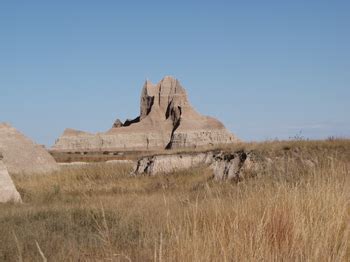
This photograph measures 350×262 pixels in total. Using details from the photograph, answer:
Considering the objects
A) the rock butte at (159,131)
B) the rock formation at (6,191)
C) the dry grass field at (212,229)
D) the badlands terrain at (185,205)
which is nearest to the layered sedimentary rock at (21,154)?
the badlands terrain at (185,205)

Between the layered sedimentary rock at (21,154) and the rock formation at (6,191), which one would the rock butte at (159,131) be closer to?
the layered sedimentary rock at (21,154)

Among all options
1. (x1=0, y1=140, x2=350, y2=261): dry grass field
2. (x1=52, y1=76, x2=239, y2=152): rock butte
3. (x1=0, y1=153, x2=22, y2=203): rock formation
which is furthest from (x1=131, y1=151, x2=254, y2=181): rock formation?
(x1=52, y1=76, x2=239, y2=152): rock butte

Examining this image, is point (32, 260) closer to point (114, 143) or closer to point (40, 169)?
point (40, 169)

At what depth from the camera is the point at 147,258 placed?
211 inches

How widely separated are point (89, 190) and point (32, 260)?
12834mm

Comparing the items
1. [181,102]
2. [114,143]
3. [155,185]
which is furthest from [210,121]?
[155,185]

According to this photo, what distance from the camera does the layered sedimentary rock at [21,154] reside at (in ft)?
90.2

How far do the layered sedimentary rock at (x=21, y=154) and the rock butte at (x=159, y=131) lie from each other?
253ft

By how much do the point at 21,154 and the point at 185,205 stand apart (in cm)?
2100

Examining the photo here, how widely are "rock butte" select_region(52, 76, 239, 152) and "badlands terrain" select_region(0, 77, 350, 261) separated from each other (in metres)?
81.3

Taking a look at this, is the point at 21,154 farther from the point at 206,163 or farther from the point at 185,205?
the point at 185,205

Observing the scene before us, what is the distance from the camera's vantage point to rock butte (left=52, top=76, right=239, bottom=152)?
11038cm

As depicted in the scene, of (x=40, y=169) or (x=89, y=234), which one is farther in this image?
(x=40, y=169)

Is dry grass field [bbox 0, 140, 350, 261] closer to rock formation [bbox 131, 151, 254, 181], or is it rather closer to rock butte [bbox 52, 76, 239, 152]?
rock formation [bbox 131, 151, 254, 181]
